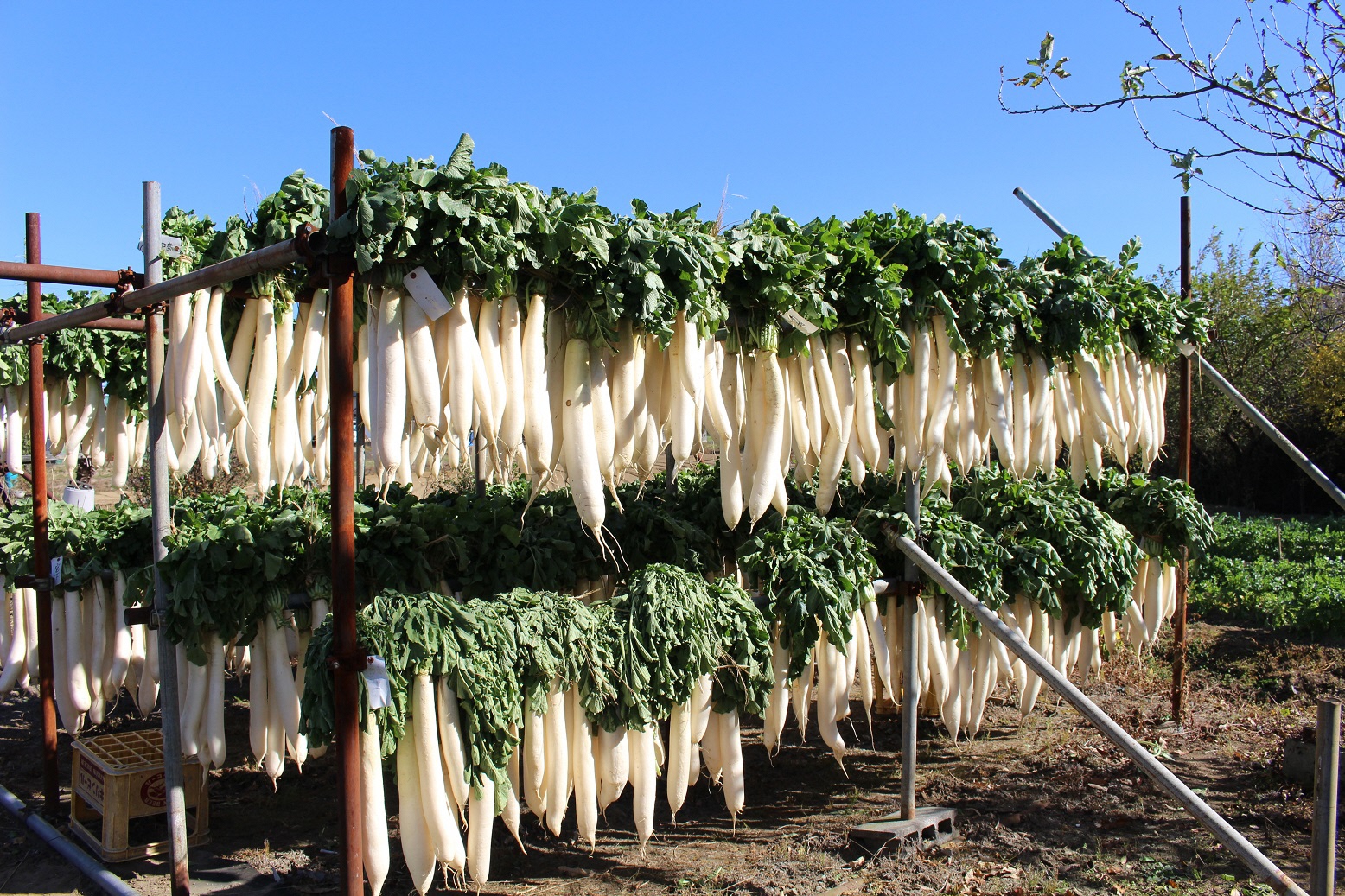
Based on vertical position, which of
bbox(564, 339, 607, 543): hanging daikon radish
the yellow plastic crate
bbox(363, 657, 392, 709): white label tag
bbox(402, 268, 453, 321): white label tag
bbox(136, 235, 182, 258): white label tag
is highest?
bbox(136, 235, 182, 258): white label tag

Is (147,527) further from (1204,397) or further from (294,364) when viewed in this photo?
(1204,397)

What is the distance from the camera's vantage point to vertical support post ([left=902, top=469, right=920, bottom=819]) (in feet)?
13.0

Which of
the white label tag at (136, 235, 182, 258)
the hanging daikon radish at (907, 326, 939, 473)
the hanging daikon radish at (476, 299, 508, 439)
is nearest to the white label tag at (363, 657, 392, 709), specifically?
the hanging daikon radish at (476, 299, 508, 439)

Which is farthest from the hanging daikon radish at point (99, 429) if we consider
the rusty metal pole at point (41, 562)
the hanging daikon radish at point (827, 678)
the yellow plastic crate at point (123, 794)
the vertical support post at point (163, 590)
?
the hanging daikon radish at point (827, 678)

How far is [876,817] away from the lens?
4195 mm

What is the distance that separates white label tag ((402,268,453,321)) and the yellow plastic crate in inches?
98.4

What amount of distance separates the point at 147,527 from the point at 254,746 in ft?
4.71

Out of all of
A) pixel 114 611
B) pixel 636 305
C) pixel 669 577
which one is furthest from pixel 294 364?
pixel 114 611

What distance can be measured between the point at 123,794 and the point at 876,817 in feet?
10.9

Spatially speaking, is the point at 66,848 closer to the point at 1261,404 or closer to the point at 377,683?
the point at 377,683

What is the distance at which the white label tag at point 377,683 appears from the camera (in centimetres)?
249

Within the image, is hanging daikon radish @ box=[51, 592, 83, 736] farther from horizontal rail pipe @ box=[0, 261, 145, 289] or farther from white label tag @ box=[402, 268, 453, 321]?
white label tag @ box=[402, 268, 453, 321]

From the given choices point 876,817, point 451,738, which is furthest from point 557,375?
point 876,817

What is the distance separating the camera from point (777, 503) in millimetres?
3527
